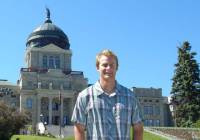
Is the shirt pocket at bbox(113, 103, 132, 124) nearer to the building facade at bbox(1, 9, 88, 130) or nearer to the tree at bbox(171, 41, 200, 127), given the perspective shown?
the tree at bbox(171, 41, 200, 127)

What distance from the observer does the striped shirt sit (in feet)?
18.2

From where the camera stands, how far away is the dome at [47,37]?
314 ft

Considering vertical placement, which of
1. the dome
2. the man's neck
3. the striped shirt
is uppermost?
the dome

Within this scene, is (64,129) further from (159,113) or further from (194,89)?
(159,113)

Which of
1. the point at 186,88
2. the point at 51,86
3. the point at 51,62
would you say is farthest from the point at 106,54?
the point at 51,62

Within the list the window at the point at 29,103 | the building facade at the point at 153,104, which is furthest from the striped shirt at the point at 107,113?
the building facade at the point at 153,104

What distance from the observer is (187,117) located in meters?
60.4

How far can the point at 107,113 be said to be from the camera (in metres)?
5.63

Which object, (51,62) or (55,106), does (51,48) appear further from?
(55,106)

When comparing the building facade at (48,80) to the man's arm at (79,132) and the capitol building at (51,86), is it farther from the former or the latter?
the man's arm at (79,132)

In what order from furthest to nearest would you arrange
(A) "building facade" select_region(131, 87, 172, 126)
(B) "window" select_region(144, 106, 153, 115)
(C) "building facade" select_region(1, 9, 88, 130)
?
(B) "window" select_region(144, 106, 153, 115)
(A) "building facade" select_region(131, 87, 172, 126)
(C) "building facade" select_region(1, 9, 88, 130)

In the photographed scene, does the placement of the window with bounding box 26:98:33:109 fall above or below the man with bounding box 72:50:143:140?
above

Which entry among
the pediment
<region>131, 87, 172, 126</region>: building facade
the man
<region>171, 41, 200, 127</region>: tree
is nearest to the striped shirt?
the man

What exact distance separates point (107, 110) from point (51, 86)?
84.4 meters
